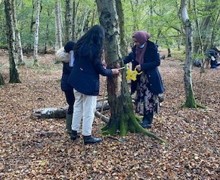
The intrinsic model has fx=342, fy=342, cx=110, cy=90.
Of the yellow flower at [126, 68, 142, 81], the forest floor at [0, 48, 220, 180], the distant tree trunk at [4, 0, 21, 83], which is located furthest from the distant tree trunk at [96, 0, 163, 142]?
the distant tree trunk at [4, 0, 21, 83]

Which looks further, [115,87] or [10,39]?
[10,39]

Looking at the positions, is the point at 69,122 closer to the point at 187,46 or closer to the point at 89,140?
the point at 89,140

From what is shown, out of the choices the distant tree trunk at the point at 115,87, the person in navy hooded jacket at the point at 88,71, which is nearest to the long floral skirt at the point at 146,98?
the distant tree trunk at the point at 115,87

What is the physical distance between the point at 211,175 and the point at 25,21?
32.5 m

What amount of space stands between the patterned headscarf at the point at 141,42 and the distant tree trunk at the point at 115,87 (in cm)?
51

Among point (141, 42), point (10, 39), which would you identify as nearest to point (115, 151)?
point (141, 42)

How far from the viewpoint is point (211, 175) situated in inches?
206

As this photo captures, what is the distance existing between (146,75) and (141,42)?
69cm

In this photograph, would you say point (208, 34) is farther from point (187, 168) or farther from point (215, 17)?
point (187, 168)

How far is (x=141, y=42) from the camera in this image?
6828mm

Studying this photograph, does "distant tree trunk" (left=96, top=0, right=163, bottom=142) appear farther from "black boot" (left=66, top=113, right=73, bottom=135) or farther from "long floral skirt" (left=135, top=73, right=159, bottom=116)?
"black boot" (left=66, top=113, right=73, bottom=135)

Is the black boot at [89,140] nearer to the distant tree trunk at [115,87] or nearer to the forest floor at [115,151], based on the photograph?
the forest floor at [115,151]

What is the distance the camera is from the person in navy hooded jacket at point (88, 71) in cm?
582

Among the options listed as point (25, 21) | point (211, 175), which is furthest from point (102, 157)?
point (25, 21)
